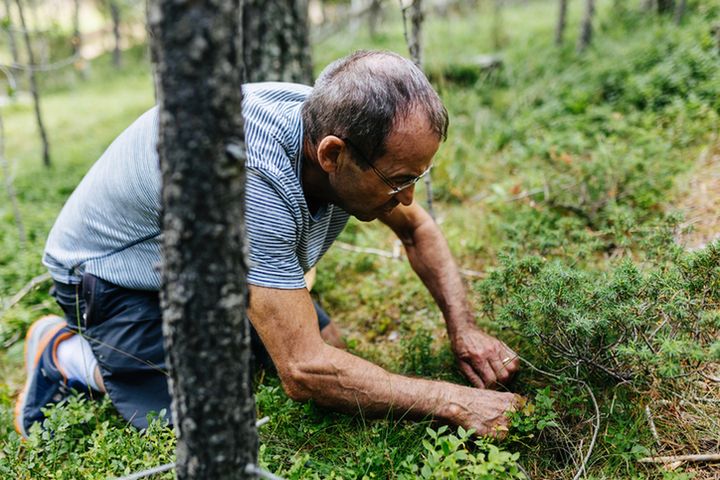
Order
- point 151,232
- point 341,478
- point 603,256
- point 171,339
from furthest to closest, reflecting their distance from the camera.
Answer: point 603,256
point 151,232
point 341,478
point 171,339

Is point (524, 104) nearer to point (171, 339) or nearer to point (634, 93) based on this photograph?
point (634, 93)

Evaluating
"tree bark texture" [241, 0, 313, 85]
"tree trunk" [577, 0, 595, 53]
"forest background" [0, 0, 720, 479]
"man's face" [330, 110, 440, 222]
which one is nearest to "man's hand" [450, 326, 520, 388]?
"forest background" [0, 0, 720, 479]

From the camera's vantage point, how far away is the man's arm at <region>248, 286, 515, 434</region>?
2234 mm

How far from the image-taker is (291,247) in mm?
2389

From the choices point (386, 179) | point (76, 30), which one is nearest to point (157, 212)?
point (386, 179)

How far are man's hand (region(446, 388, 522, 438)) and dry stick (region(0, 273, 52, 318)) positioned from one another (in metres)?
3.10

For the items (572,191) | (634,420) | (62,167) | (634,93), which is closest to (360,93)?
(634,420)

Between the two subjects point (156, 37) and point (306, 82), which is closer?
point (156, 37)

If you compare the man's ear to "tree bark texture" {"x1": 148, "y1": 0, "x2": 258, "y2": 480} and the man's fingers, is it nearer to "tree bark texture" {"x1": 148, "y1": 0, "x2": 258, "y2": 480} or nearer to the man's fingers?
"tree bark texture" {"x1": 148, "y1": 0, "x2": 258, "y2": 480}

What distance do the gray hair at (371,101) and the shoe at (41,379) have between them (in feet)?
6.36

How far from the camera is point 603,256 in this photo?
3564 millimetres

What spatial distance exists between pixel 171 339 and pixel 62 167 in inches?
298

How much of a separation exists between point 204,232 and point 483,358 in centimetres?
178

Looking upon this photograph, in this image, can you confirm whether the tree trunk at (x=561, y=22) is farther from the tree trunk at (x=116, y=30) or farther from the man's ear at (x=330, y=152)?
the tree trunk at (x=116, y=30)
